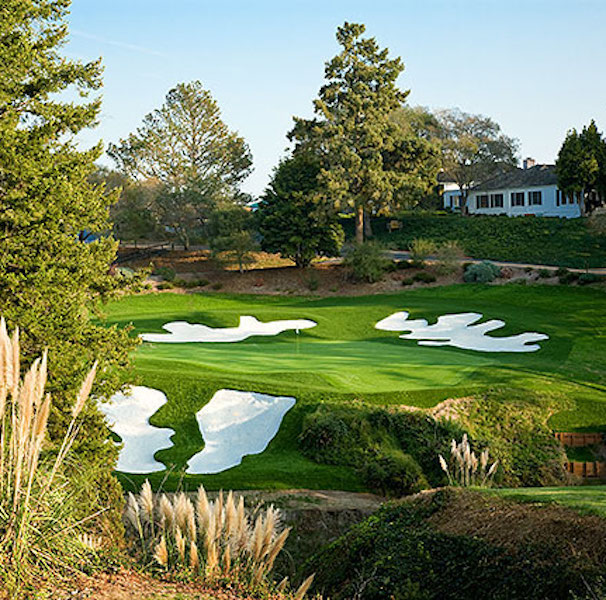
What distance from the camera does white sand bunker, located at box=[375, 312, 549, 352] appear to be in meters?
25.3

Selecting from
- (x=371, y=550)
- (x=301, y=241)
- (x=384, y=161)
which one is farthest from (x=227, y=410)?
(x=384, y=161)

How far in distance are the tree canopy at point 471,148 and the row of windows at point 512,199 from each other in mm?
1629

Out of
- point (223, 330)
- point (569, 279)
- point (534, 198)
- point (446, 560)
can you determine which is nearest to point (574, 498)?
point (446, 560)

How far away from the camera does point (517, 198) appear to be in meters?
65.2

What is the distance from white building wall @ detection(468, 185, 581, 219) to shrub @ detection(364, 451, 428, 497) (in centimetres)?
5099

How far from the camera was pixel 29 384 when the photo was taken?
14.3 ft

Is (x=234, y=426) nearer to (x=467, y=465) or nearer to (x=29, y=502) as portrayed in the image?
(x=467, y=465)

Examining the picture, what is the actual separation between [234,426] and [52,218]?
5.91 m

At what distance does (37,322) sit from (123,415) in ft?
16.2

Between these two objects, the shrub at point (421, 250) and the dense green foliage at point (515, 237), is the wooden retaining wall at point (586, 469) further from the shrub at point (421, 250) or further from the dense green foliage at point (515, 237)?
the shrub at point (421, 250)

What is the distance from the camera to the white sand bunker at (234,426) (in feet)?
44.8

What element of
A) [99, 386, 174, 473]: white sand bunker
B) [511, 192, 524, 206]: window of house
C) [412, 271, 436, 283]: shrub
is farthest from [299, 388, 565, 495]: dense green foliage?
[511, 192, 524, 206]: window of house

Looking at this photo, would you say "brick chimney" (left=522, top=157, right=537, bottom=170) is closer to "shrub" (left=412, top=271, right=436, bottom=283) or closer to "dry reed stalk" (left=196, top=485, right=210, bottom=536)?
"shrub" (left=412, top=271, right=436, bottom=283)

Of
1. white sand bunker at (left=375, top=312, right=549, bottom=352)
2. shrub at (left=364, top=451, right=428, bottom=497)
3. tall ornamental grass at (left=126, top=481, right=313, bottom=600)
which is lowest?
shrub at (left=364, top=451, right=428, bottom=497)
